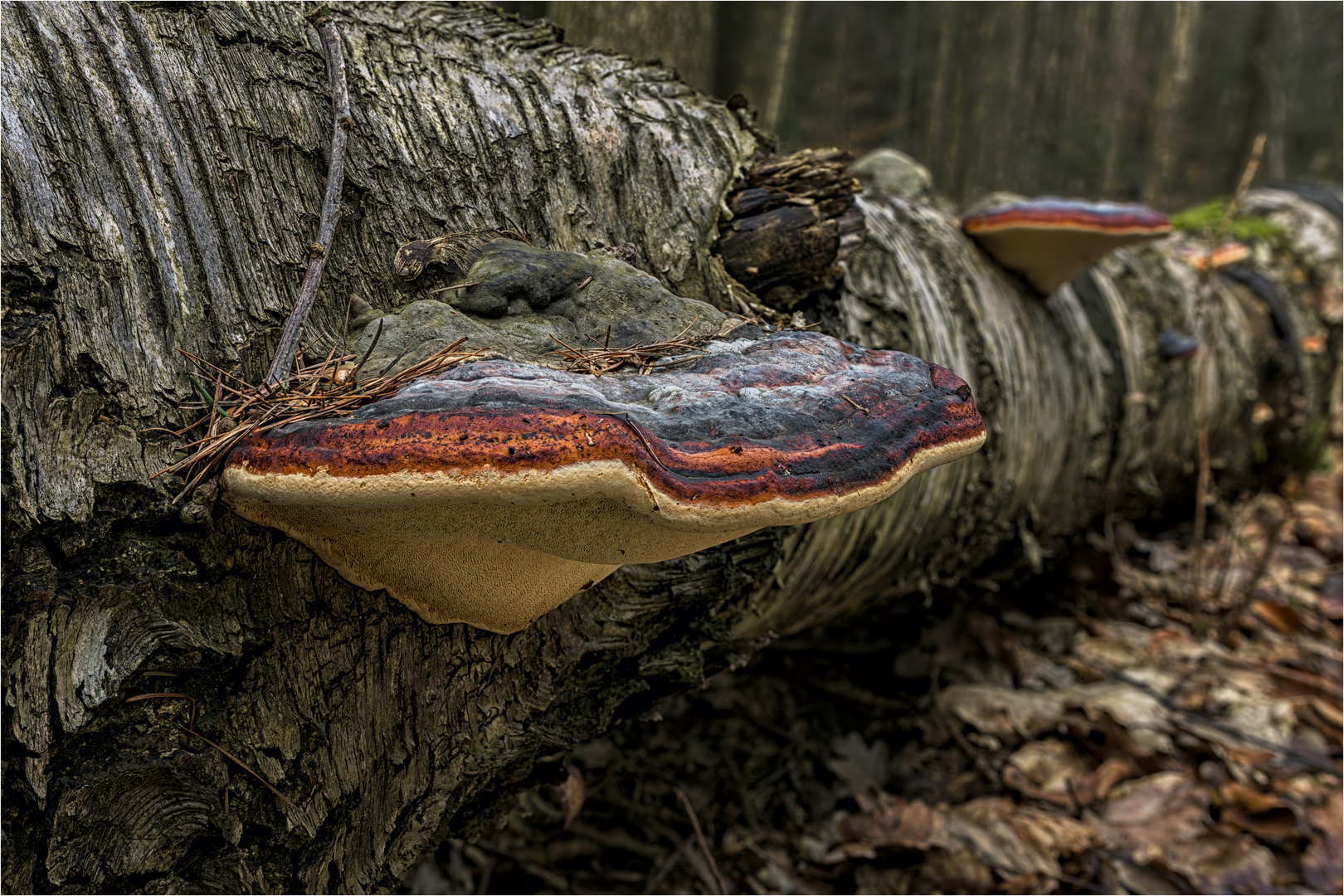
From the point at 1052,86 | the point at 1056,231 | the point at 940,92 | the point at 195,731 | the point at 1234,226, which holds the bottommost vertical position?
the point at 195,731

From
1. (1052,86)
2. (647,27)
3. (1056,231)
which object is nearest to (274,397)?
(1056,231)

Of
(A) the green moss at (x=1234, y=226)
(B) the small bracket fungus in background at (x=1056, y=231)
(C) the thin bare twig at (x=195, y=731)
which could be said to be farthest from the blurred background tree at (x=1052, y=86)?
(C) the thin bare twig at (x=195, y=731)

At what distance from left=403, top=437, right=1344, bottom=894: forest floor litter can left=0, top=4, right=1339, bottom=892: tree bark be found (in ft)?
1.38

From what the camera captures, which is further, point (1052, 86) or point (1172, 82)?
point (1052, 86)

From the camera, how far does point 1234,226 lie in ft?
21.1

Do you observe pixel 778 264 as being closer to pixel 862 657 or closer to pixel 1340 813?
pixel 862 657

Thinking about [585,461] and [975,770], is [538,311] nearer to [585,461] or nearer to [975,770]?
[585,461]

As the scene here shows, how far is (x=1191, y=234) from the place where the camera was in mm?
6281

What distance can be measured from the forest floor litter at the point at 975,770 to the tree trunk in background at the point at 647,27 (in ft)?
9.16

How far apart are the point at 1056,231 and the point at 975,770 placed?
82.2 inches

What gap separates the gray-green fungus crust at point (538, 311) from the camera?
1.46m

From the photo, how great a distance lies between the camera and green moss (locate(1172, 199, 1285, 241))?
247 inches

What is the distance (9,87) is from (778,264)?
151cm

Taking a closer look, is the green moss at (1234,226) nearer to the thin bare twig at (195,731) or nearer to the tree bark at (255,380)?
the tree bark at (255,380)
